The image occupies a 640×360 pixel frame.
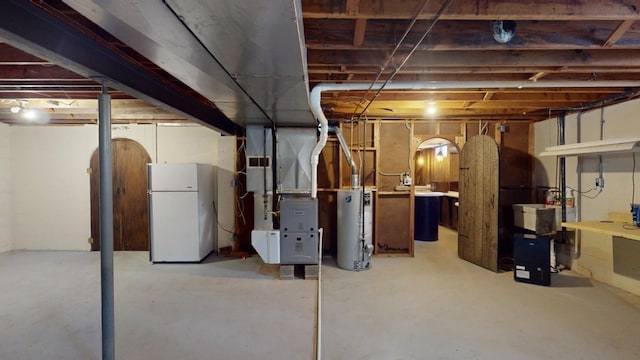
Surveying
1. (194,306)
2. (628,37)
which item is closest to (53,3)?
(194,306)

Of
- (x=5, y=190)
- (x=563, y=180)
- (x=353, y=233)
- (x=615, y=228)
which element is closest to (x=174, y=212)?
(x=353, y=233)

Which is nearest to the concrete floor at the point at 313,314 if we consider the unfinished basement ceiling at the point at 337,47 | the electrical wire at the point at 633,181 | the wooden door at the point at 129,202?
the wooden door at the point at 129,202

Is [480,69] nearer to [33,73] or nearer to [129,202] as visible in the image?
[33,73]

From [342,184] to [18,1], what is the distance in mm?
3914

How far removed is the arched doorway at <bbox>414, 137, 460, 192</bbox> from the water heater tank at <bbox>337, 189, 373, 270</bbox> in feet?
10.4

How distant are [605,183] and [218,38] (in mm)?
4486

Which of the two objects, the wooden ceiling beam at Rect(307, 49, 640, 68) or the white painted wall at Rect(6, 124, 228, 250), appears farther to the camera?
the white painted wall at Rect(6, 124, 228, 250)

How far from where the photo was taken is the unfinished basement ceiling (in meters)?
1.33

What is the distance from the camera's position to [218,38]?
1449 millimetres

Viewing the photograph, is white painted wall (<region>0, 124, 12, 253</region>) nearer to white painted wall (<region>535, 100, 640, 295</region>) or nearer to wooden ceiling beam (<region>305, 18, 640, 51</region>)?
wooden ceiling beam (<region>305, 18, 640, 51</region>)

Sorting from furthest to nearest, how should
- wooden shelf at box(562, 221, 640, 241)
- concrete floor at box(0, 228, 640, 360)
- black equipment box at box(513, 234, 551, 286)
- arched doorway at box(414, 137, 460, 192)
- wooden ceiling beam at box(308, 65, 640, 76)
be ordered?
arched doorway at box(414, 137, 460, 192)
black equipment box at box(513, 234, 551, 286)
wooden shelf at box(562, 221, 640, 241)
wooden ceiling beam at box(308, 65, 640, 76)
concrete floor at box(0, 228, 640, 360)

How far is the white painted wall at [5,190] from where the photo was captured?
496 centimetres

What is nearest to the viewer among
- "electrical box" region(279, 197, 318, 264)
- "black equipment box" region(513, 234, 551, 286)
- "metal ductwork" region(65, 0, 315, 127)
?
"metal ductwork" region(65, 0, 315, 127)

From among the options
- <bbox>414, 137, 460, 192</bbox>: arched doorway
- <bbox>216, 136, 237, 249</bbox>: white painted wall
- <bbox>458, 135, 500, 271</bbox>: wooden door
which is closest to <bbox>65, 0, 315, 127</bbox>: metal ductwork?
<bbox>216, 136, 237, 249</bbox>: white painted wall
